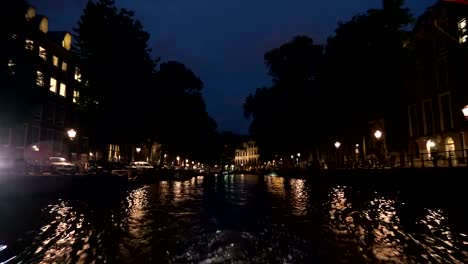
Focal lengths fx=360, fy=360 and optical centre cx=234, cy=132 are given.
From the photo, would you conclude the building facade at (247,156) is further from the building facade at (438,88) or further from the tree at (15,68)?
the tree at (15,68)

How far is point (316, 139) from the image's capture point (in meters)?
48.8

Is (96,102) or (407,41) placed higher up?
(407,41)

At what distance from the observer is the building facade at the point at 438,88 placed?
3191 centimetres

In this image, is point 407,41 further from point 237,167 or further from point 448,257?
point 237,167

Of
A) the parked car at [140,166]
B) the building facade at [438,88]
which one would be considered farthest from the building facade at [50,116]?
the building facade at [438,88]

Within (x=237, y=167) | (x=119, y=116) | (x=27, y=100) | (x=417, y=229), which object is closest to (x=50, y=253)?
(x=417, y=229)

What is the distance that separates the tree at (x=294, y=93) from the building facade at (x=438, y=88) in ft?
38.4

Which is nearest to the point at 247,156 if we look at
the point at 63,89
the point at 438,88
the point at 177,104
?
the point at 177,104

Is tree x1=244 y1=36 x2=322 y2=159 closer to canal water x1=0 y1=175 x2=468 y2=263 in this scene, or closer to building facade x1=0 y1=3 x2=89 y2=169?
building facade x1=0 y1=3 x2=89 y2=169

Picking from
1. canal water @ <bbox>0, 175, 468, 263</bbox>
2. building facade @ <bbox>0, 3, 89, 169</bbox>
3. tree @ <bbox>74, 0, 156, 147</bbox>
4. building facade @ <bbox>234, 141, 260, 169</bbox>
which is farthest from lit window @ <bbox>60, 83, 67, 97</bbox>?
building facade @ <bbox>234, 141, 260, 169</bbox>

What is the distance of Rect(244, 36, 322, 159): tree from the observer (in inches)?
1869

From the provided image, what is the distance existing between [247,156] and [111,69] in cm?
14998

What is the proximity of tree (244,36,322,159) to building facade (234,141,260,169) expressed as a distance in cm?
11148

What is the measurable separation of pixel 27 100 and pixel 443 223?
745 inches
